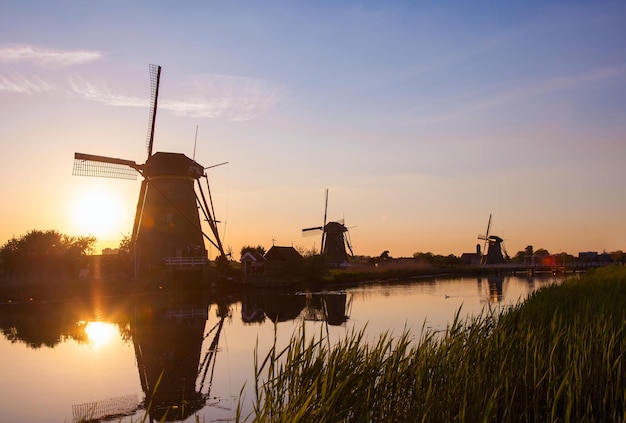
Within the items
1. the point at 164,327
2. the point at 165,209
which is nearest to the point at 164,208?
the point at 165,209

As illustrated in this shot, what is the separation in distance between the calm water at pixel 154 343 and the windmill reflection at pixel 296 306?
0.05 meters

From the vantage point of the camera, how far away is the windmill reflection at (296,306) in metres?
24.7

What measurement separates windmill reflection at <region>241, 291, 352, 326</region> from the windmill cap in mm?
8895

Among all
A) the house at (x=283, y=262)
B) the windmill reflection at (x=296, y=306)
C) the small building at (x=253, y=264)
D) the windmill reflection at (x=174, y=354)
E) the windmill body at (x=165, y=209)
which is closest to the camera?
the windmill reflection at (x=174, y=354)

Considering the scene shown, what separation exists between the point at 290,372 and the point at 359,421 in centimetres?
100

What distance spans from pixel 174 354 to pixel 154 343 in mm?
2180

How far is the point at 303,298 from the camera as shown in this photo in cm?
3500

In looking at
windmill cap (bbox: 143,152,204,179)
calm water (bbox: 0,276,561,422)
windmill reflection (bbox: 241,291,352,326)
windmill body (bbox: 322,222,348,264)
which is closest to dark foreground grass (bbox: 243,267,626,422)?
calm water (bbox: 0,276,561,422)

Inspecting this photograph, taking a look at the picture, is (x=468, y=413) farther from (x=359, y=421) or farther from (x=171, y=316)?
(x=171, y=316)

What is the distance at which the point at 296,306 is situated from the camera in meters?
29.9

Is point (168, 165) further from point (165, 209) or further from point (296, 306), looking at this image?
point (296, 306)

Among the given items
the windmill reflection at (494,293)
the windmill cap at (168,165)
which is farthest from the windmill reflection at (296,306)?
the windmill cap at (168,165)

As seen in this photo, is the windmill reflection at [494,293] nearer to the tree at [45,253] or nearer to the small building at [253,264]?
the small building at [253,264]

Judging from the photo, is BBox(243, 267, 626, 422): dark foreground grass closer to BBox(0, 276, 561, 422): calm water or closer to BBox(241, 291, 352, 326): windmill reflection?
BBox(0, 276, 561, 422): calm water
